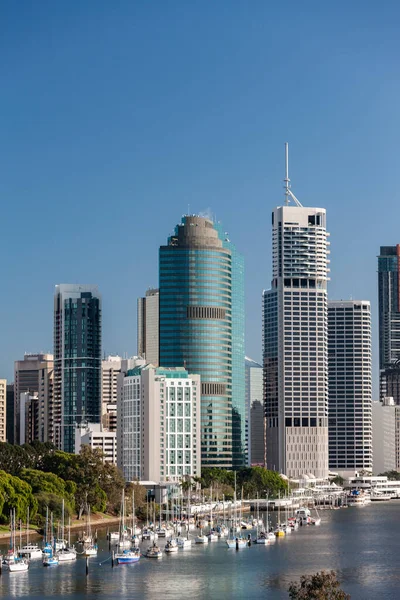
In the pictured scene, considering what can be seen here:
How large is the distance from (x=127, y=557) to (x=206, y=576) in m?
16.7

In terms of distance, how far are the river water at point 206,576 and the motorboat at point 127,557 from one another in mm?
964

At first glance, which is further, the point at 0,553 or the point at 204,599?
the point at 0,553

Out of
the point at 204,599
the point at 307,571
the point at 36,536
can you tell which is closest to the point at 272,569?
the point at 307,571

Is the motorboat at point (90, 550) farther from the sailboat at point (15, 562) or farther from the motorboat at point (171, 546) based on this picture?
the motorboat at point (171, 546)

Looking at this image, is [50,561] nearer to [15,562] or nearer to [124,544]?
[15,562]

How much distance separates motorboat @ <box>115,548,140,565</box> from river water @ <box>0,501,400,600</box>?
96cm

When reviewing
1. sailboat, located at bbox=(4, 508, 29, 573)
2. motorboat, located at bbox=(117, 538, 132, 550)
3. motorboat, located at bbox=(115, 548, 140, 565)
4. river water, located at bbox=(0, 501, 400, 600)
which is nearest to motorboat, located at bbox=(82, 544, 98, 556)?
river water, located at bbox=(0, 501, 400, 600)

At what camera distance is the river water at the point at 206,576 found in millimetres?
145000

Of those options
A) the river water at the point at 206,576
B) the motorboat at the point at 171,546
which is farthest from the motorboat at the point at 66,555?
the motorboat at the point at 171,546

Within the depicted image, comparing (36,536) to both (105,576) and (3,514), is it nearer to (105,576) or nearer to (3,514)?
(3,514)

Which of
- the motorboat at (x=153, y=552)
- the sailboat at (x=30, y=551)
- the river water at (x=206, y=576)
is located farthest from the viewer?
the motorboat at (x=153, y=552)

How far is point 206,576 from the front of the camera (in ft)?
527

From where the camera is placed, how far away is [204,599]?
464 feet

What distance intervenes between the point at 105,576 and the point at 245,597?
22.1 metres
